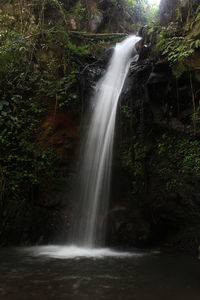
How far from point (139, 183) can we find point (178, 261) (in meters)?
2.11

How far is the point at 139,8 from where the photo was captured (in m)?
12.4

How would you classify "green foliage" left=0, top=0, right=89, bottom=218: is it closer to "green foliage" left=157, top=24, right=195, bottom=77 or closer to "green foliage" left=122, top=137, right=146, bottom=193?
"green foliage" left=122, top=137, right=146, bottom=193

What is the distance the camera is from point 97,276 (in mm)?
2973

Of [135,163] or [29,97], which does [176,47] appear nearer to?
[135,163]

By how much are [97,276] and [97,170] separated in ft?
10.1

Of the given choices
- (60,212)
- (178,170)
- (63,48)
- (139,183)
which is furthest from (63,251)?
(63,48)

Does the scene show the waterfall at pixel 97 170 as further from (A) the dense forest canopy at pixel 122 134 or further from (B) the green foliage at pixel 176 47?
(B) the green foliage at pixel 176 47

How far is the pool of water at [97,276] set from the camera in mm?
2383

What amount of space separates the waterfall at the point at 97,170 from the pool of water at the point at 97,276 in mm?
814

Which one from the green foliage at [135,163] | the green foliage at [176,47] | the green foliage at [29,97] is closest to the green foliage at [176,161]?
the green foliage at [135,163]

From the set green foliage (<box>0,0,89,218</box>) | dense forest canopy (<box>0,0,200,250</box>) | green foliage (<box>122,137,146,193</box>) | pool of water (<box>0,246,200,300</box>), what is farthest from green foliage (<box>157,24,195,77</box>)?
pool of water (<box>0,246,200,300</box>)

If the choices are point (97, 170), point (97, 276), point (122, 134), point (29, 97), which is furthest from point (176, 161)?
point (29, 97)

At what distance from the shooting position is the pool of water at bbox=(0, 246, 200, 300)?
2.38 m

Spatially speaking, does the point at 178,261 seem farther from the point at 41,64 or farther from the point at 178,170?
the point at 41,64
